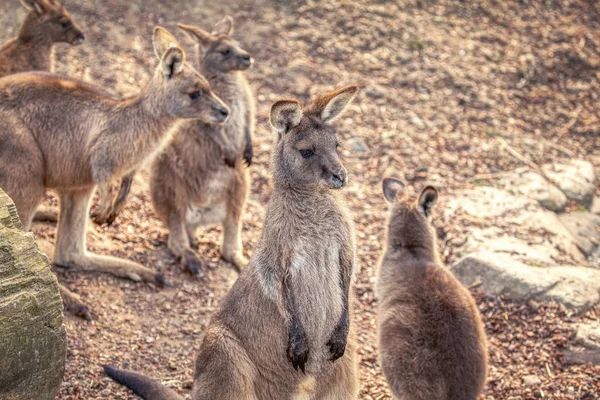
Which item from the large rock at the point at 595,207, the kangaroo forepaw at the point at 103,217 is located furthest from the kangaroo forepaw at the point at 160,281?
the large rock at the point at 595,207

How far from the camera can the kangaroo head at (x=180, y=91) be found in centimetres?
713

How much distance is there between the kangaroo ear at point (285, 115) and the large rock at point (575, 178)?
476 centimetres

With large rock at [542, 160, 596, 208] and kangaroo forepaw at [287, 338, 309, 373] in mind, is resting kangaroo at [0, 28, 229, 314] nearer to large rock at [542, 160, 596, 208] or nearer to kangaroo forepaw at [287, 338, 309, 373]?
kangaroo forepaw at [287, 338, 309, 373]

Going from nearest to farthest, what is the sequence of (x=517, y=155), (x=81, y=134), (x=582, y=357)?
(x=582, y=357) < (x=81, y=134) < (x=517, y=155)

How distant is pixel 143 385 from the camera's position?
5570 mm

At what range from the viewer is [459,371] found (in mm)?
5586

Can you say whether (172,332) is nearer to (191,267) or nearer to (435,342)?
(191,267)

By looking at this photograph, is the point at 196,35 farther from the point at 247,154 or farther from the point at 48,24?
the point at 48,24

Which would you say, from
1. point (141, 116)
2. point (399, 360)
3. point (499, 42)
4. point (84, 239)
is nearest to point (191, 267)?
point (84, 239)

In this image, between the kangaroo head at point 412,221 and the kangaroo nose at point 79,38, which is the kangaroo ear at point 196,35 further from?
the kangaroo head at point 412,221

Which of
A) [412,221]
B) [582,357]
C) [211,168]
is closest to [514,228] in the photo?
[412,221]

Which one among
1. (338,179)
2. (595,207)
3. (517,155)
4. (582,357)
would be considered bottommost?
(595,207)

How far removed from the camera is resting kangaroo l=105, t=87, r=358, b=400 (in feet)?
17.0

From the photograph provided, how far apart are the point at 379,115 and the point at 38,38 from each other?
13.0ft
